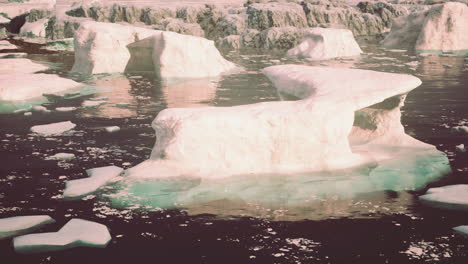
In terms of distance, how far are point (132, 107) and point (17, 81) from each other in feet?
7.85

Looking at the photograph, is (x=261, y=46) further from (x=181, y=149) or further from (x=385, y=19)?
(x=181, y=149)

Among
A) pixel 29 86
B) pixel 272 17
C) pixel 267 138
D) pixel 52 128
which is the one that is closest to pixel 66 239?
pixel 267 138

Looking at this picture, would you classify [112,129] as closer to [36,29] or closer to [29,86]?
[29,86]

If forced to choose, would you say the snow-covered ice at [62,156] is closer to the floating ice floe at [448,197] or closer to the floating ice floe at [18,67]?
the floating ice floe at [448,197]

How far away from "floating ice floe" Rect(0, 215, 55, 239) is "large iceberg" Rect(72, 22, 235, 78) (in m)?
8.28

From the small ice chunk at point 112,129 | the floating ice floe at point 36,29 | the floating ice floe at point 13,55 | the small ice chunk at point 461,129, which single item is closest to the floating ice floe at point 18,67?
the floating ice floe at point 13,55

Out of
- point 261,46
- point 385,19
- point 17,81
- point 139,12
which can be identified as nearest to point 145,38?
point 17,81

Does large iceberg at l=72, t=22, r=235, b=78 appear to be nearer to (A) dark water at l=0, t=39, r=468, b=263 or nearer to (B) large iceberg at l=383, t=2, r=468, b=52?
(A) dark water at l=0, t=39, r=468, b=263

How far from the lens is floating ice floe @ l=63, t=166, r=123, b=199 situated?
4898mm

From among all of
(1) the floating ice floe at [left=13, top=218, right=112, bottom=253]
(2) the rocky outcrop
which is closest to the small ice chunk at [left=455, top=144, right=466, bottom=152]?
(1) the floating ice floe at [left=13, top=218, right=112, bottom=253]

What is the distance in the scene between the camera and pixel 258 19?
22266 millimetres

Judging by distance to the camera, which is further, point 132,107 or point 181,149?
point 132,107

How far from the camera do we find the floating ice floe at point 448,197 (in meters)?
4.56

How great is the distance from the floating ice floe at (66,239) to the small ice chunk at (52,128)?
3.47 m
